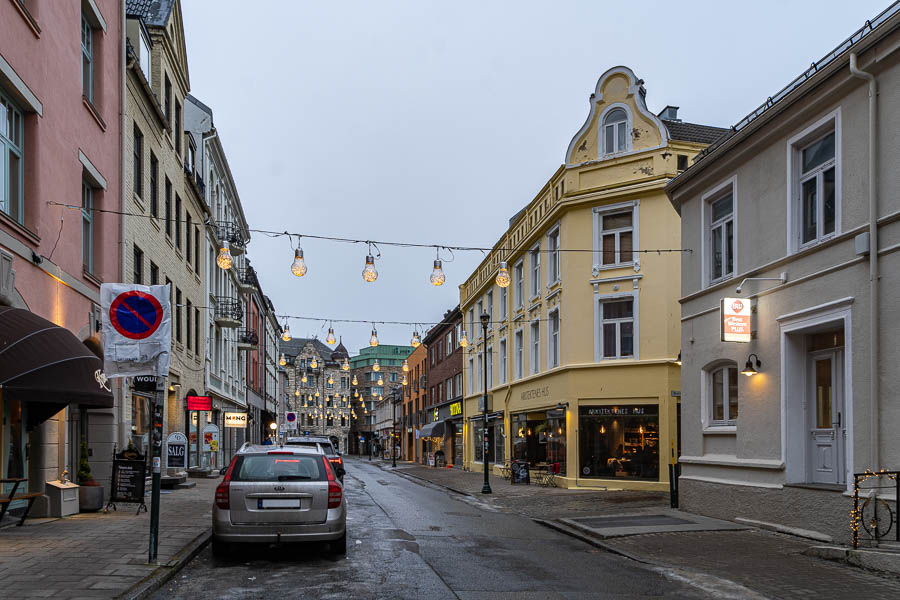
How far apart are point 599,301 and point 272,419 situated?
5307 cm

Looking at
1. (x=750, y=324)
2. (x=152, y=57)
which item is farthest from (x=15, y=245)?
(x=152, y=57)

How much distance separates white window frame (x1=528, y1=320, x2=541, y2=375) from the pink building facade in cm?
1758

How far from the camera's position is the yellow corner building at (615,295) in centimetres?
2573

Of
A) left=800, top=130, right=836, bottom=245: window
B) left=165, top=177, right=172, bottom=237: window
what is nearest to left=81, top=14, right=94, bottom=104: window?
left=165, top=177, right=172, bottom=237: window

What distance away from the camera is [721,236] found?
16938 mm

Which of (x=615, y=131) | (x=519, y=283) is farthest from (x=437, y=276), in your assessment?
(x=519, y=283)

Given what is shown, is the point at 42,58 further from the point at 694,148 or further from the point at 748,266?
the point at 694,148

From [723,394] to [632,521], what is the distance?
3.31 m

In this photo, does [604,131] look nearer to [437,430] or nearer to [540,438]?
[540,438]

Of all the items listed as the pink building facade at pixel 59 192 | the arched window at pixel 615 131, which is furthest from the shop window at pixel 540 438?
the pink building facade at pixel 59 192

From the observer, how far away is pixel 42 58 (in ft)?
45.1

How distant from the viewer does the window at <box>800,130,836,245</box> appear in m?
13.2

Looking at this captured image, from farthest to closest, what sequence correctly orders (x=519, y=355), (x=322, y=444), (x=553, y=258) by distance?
1. (x=519, y=355)
2. (x=553, y=258)
3. (x=322, y=444)

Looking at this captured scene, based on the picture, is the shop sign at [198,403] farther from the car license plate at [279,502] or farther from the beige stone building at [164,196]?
the car license plate at [279,502]
